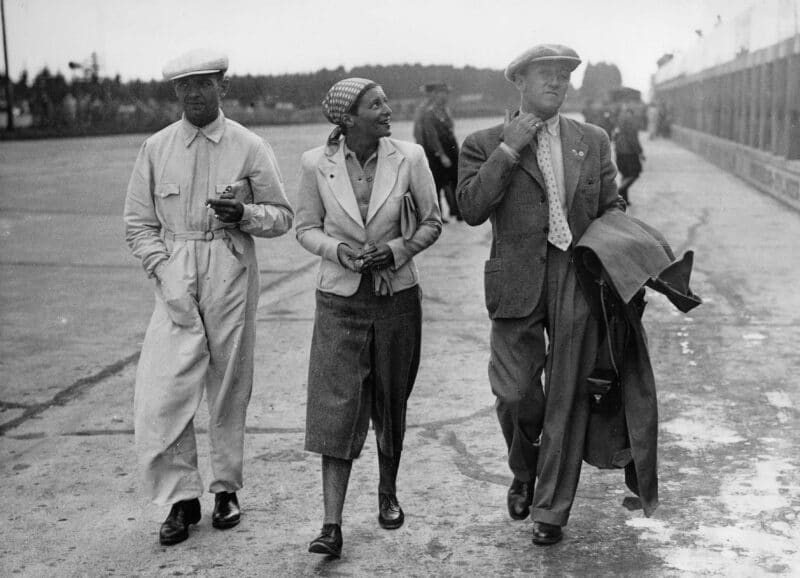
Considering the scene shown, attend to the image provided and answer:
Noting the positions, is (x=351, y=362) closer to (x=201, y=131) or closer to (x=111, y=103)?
(x=201, y=131)

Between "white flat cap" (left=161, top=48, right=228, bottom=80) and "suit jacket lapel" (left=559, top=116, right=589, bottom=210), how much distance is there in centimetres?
139

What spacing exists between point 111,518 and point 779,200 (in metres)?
16.8

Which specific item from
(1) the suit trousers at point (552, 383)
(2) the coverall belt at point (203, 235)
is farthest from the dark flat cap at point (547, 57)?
(2) the coverall belt at point (203, 235)

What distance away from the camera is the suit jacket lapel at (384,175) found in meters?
4.69

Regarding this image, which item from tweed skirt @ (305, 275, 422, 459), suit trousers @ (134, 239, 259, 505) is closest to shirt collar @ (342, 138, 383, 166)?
tweed skirt @ (305, 275, 422, 459)

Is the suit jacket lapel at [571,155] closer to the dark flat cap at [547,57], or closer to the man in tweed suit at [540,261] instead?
the man in tweed suit at [540,261]

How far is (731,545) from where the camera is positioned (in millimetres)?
4551

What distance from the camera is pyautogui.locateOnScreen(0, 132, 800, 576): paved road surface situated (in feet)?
14.8

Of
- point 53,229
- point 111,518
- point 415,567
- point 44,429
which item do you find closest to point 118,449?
point 44,429

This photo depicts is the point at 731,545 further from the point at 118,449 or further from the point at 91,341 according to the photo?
the point at 91,341

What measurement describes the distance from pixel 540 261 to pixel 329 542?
51.9 inches

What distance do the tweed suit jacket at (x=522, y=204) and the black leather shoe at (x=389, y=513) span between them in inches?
34.1

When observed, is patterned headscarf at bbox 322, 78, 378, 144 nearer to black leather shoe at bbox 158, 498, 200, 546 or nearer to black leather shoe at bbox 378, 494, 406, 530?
black leather shoe at bbox 378, 494, 406, 530

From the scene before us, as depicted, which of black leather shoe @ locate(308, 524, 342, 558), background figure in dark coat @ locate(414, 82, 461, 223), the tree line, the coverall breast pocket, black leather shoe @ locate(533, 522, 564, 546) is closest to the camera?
black leather shoe @ locate(308, 524, 342, 558)
